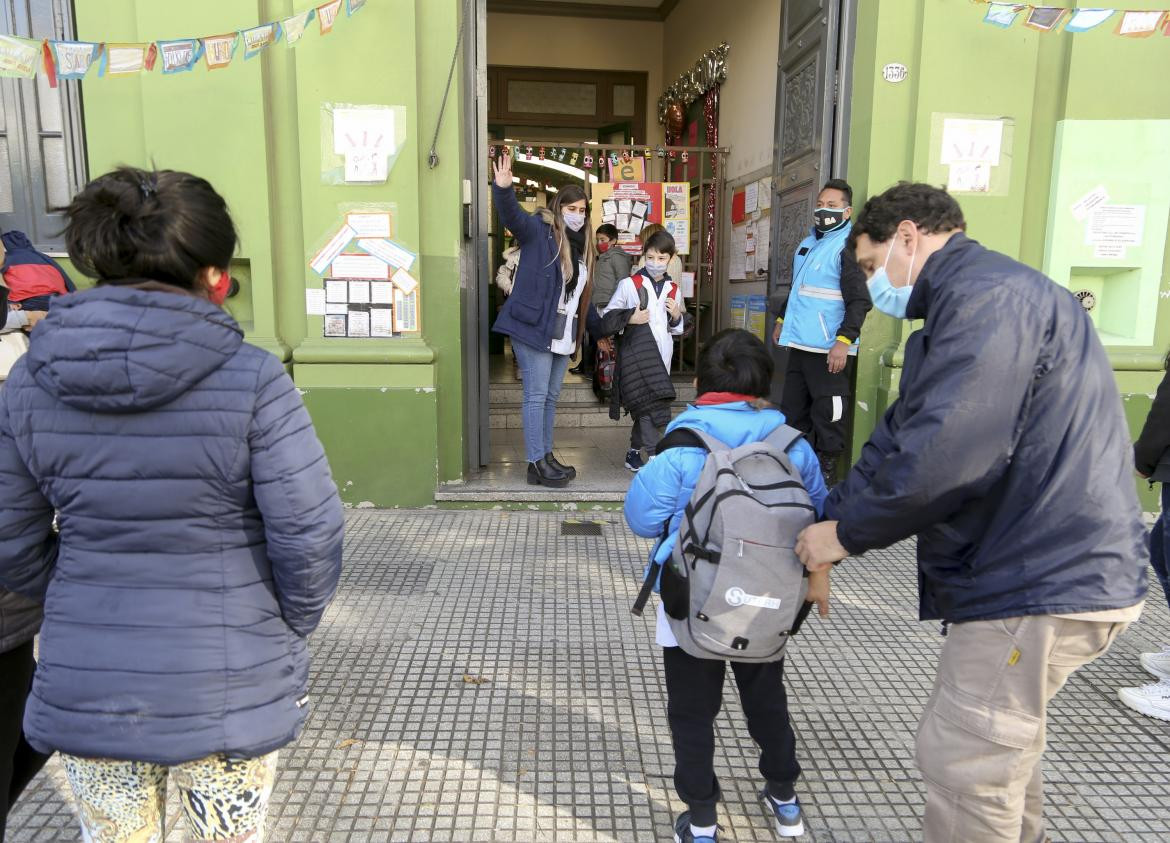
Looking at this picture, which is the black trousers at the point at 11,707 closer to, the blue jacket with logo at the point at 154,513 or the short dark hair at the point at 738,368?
the blue jacket with logo at the point at 154,513

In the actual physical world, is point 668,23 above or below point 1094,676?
above

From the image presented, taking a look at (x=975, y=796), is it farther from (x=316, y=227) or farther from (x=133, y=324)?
(x=316, y=227)

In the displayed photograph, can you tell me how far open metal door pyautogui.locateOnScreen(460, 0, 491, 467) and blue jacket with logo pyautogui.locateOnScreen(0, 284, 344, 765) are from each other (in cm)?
392

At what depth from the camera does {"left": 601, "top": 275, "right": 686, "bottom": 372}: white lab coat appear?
540cm

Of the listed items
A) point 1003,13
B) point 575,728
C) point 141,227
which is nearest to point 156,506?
point 141,227

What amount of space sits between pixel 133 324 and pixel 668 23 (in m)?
10.6

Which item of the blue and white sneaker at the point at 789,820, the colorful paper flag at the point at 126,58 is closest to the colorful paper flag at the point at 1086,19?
the blue and white sneaker at the point at 789,820

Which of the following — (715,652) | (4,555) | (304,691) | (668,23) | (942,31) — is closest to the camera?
(4,555)

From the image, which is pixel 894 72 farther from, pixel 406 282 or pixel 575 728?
pixel 575 728

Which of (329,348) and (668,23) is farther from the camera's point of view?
(668,23)

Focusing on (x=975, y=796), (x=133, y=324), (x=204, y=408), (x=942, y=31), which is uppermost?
(x=942, y=31)

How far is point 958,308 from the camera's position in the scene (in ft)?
5.59

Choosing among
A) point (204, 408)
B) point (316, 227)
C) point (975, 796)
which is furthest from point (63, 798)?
point (316, 227)

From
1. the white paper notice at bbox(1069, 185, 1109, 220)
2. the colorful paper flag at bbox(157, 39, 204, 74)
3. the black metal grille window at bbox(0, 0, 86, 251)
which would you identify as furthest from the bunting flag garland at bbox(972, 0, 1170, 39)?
the black metal grille window at bbox(0, 0, 86, 251)
